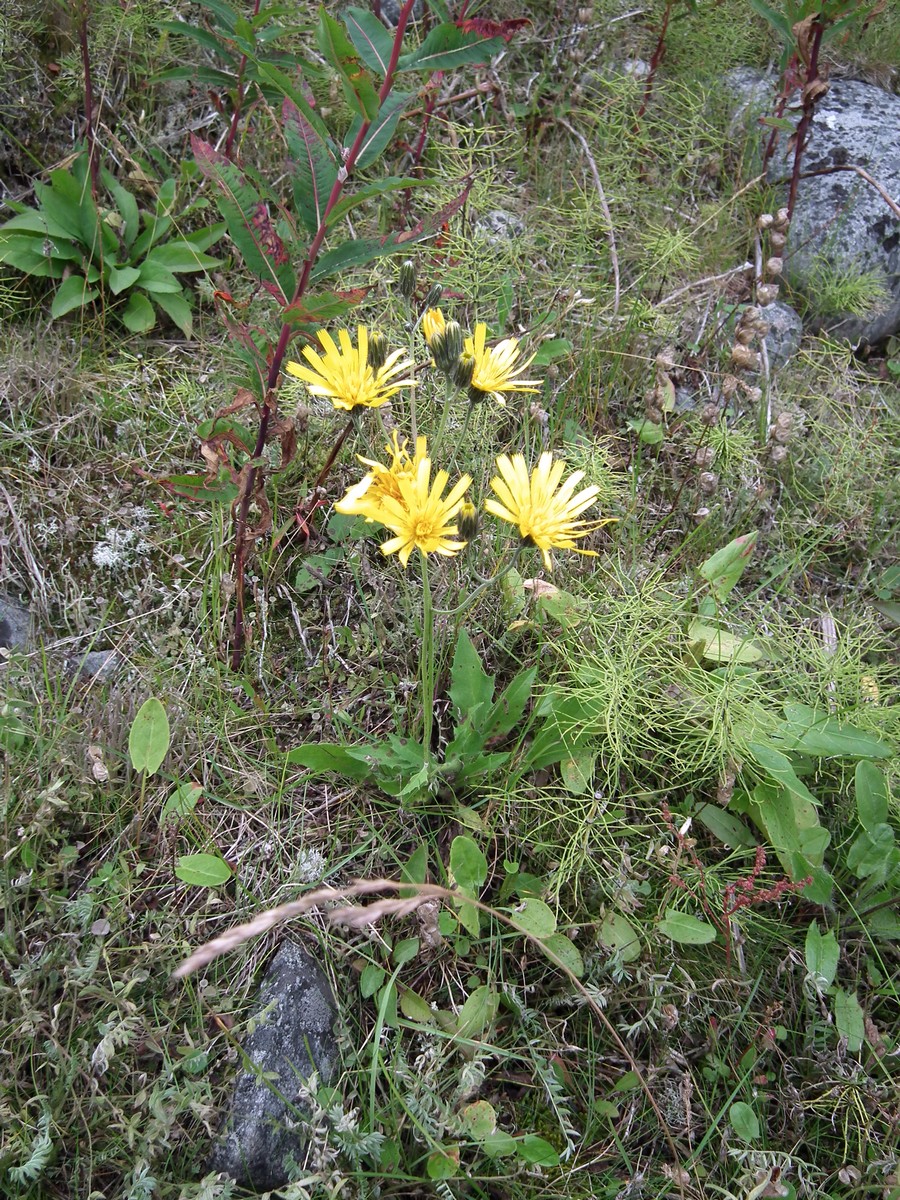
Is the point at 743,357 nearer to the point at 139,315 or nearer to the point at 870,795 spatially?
the point at 870,795

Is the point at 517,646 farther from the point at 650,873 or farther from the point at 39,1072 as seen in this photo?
the point at 39,1072

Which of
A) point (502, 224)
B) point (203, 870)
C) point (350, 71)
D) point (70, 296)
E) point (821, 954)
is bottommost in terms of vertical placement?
point (821, 954)

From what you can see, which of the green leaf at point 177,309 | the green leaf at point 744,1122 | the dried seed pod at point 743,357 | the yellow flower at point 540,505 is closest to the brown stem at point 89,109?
the green leaf at point 177,309

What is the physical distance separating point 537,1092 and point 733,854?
60cm

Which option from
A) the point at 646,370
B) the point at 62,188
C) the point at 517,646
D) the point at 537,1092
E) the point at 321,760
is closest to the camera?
the point at 537,1092

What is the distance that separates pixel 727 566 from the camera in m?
1.89

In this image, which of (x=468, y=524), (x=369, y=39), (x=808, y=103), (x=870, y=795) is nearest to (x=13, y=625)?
(x=468, y=524)

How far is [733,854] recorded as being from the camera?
1.62 metres

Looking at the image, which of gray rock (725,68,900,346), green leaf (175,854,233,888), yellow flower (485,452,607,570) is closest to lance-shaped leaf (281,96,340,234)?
yellow flower (485,452,607,570)

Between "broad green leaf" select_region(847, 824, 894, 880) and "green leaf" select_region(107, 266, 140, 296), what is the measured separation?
234cm

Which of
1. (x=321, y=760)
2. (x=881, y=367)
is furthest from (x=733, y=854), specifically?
(x=881, y=367)

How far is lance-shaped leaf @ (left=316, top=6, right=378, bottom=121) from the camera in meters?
1.37

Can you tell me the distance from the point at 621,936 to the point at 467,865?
330 mm

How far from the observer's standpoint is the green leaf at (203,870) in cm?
145
